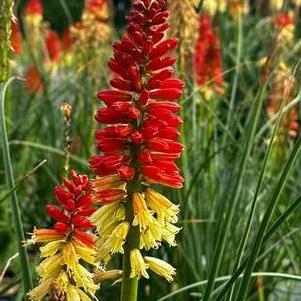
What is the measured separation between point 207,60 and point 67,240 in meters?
3.32

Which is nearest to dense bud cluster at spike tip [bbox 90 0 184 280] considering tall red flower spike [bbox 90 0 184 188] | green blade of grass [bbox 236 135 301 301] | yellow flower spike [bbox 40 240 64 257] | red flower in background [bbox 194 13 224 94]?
tall red flower spike [bbox 90 0 184 188]

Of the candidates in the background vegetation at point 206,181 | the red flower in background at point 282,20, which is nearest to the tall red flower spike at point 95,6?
the background vegetation at point 206,181

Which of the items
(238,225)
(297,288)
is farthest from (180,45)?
(297,288)

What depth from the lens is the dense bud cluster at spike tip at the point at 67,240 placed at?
175 cm

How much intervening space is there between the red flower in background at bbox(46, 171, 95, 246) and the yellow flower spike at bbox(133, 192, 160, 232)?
3.6 inches

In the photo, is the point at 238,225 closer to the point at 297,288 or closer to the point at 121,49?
the point at 297,288

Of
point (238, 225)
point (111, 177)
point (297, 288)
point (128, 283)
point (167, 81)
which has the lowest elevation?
point (297, 288)

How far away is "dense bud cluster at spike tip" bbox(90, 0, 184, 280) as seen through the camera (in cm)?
176

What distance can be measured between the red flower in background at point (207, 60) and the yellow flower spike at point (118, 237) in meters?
2.94

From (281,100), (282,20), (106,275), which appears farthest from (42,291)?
(281,100)

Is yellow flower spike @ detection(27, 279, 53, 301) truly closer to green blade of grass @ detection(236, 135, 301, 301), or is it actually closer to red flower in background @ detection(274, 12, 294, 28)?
green blade of grass @ detection(236, 135, 301, 301)

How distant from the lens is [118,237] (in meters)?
1.80

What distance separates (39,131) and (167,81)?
372 centimetres

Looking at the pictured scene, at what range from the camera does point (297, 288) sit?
12.9 ft
